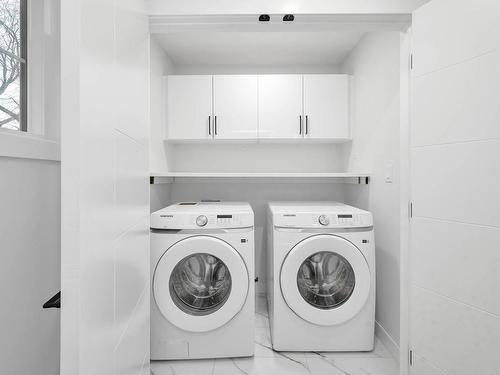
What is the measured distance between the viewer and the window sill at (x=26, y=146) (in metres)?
0.85

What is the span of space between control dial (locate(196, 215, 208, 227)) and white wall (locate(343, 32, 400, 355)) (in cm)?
118

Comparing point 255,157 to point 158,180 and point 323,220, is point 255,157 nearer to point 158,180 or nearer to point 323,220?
point 158,180

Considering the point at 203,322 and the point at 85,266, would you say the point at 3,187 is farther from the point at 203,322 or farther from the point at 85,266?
the point at 203,322

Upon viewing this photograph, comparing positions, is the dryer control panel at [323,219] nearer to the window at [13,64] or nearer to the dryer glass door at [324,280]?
the dryer glass door at [324,280]

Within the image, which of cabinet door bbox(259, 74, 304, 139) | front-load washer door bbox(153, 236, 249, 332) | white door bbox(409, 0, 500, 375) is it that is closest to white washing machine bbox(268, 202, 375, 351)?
front-load washer door bbox(153, 236, 249, 332)

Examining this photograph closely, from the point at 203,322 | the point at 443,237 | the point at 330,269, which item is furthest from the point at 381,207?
the point at 203,322

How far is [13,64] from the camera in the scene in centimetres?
98

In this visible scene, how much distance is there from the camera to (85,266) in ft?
2.12

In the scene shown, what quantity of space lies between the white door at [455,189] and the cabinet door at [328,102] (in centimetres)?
111

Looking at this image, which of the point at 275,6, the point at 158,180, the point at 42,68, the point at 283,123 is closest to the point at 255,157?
the point at 283,123

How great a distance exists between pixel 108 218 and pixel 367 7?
1.42 m

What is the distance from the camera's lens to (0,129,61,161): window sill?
2.78ft

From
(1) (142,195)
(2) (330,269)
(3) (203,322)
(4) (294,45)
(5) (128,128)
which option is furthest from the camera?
(4) (294,45)

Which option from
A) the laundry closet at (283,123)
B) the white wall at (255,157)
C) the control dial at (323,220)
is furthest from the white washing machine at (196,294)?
the white wall at (255,157)
